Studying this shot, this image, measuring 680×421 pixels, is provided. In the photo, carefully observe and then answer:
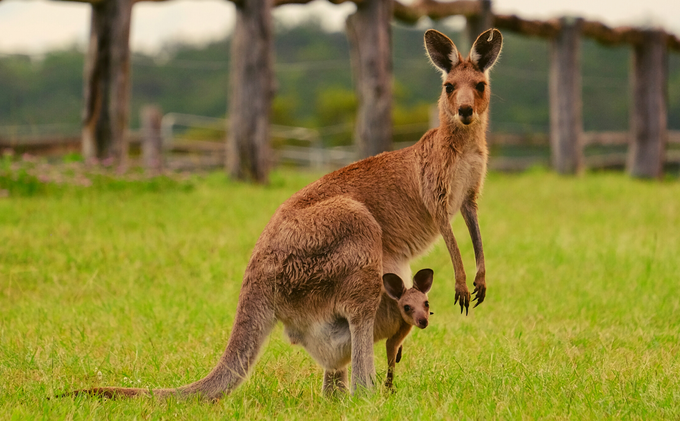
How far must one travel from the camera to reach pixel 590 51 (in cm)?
4884

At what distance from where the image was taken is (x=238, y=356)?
3.35 m

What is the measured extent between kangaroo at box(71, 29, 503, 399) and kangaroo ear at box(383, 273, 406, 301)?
0.05 metres

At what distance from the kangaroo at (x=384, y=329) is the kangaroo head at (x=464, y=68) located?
2.68ft

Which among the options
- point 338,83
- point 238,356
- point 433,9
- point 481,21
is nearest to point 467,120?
point 238,356

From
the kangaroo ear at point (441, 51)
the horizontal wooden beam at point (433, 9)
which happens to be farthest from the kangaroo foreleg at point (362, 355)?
the horizontal wooden beam at point (433, 9)

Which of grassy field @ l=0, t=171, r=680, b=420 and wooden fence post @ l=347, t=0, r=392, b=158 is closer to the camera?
grassy field @ l=0, t=171, r=680, b=420

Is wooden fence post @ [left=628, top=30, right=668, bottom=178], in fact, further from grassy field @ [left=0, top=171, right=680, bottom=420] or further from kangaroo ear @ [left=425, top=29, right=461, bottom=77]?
kangaroo ear @ [left=425, top=29, right=461, bottom=77]

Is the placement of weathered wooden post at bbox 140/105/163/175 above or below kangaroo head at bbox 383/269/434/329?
above

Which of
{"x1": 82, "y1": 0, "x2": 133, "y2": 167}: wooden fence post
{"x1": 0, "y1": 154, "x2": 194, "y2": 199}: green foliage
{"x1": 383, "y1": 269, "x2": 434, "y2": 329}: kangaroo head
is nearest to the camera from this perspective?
{"x1": 383, "y1": 269, "x2": 434, "y2": 329}: kangaroo head

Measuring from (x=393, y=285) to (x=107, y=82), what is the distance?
6.62m

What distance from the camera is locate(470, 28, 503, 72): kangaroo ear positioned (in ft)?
12.0

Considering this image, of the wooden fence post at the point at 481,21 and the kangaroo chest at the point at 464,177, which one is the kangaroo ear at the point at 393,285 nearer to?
the kangaroo chest at the point at 464,177

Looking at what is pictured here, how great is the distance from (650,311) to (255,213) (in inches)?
172

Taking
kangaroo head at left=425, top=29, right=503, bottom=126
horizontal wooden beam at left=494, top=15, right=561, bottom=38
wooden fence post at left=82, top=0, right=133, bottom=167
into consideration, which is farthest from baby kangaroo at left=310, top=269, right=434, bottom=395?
horizontal wooden beam at left=494, top=15, right=561, bottom=38
